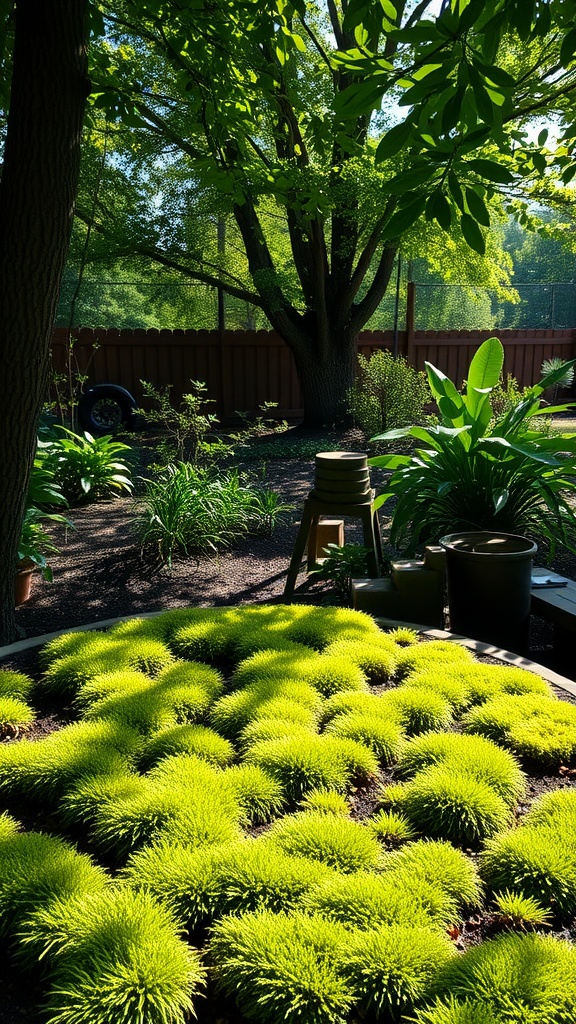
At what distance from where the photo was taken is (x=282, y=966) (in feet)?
4.41

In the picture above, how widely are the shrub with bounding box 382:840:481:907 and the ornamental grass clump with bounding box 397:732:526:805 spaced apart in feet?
0.99

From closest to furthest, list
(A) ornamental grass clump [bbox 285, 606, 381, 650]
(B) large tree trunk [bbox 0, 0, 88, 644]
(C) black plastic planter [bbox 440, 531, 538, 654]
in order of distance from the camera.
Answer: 1. (B) large tree trunk [bbox 0, 0, 88, 644]
2. (A) ornamental grass clump [bbox 285, 606, 381, 650]
3. (C) black plastic planter [bbox 440, 531, 538, 654]

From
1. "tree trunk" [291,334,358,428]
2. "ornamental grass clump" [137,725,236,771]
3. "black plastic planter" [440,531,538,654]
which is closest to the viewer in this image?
"ornamental grass clump" [137,725,236,771]

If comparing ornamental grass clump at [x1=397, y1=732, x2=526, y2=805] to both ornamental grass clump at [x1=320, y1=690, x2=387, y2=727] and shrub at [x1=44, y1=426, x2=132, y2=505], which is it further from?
shrub at [x1=44, y1=426, x2=132, y2=505]

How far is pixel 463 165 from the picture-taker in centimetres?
175

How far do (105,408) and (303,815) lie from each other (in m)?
9.49

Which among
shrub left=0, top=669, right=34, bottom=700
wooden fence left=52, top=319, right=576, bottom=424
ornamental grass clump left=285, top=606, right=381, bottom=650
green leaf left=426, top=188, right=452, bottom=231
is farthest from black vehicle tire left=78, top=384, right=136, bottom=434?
green leaf left=426, top=188, right=452, bottom=231

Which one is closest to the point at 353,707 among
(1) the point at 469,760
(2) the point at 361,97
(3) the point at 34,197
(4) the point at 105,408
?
(1) the point at 469,760

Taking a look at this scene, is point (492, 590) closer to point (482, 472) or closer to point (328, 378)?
point (482, 472)

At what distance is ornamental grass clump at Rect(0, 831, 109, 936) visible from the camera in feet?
4.93

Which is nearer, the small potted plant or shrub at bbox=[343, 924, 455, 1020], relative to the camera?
shrub at bbox=[343, 924, 455, 1020]

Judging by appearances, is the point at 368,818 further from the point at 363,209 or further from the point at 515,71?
the point at 515,71

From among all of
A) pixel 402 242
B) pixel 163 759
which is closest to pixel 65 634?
pixel 163 759

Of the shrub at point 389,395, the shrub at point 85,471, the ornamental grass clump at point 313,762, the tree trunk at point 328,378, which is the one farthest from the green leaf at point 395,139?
the tree trunk at point 328,378
